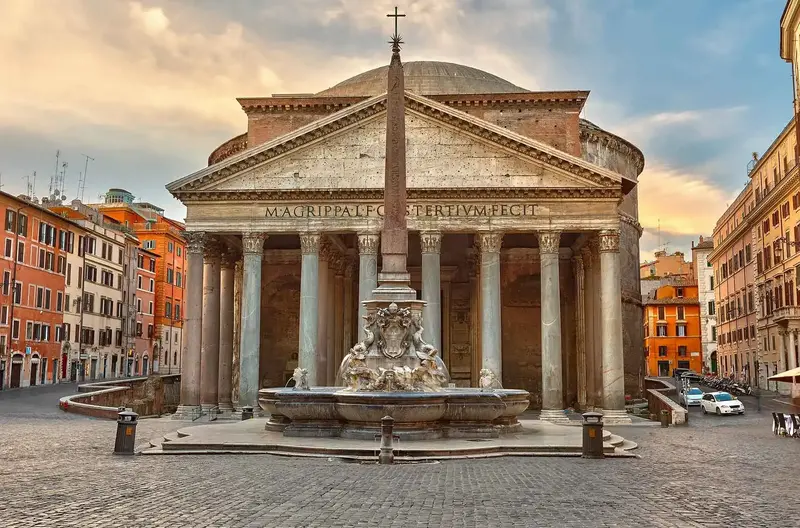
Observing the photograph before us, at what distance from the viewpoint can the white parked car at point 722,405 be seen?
32438mm

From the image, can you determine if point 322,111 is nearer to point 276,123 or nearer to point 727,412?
point 276,123

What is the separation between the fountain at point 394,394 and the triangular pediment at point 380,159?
1211 cm

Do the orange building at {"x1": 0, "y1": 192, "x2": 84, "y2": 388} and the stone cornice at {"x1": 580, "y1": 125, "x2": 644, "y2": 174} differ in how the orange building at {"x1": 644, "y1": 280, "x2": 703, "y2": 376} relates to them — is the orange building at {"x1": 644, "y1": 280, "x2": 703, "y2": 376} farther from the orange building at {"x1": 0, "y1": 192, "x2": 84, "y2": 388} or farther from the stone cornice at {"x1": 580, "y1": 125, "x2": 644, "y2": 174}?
the orange building at {"x1": 0, "y1": 192, "x2": 84, "y2": 388}

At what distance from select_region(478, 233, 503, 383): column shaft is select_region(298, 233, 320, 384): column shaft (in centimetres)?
A: 588

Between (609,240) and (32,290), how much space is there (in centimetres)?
3312

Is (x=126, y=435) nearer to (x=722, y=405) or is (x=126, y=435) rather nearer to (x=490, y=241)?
(x=490, y=241)

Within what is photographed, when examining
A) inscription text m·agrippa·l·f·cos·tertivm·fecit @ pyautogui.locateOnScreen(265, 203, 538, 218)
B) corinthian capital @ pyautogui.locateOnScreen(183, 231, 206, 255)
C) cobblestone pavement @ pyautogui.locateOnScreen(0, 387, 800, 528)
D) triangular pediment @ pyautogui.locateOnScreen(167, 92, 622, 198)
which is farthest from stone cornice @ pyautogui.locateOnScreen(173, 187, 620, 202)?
cobblestone pavement @ pyautogui.locateOnScreen(0, 387, 800, 528)

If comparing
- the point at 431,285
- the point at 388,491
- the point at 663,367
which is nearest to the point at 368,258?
the point at 431,285

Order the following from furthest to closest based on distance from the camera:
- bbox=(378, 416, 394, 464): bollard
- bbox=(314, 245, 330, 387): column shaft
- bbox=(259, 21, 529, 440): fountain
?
1. bbox=(314, 245, 330, 387): column shaft
2. bbox=(259, 21, 529, 440): fountain
3. bbox=(378, 416, 394, 464): bollard

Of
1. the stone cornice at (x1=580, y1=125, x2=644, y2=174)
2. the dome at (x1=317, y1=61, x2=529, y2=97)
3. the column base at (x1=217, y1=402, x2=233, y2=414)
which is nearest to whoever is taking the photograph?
the column base at (x1=217, y1=402, x2=233, y2=414)

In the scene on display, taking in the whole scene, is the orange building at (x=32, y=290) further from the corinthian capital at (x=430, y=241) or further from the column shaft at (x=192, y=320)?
the corinthian capital at (x=430, y=241)

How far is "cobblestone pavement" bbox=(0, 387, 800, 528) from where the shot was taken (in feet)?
27.4

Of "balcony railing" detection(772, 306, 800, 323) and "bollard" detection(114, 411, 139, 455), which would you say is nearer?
"bollard" detection(114, 411, 139, 455)

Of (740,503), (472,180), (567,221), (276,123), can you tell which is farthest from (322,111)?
(740,503)
